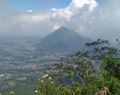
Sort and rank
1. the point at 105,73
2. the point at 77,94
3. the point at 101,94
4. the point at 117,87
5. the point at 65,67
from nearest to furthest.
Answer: the point at 101,94, the point at 117,87, the point at 105,73, the point at 77,94, the point at 65,67

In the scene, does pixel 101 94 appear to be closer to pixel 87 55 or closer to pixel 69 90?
pixel 69 90

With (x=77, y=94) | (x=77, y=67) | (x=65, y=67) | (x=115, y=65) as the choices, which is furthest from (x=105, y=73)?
(x=65, y=67)

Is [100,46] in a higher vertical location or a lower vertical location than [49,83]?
higher

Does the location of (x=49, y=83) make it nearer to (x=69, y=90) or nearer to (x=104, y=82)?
(x=69, y=90)

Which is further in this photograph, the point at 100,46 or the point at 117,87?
the point at 100,46

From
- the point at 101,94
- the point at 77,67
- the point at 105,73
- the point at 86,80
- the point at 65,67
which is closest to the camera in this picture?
the point at 101,94

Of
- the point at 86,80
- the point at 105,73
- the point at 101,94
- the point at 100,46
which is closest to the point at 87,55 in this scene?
the point at 100,46
